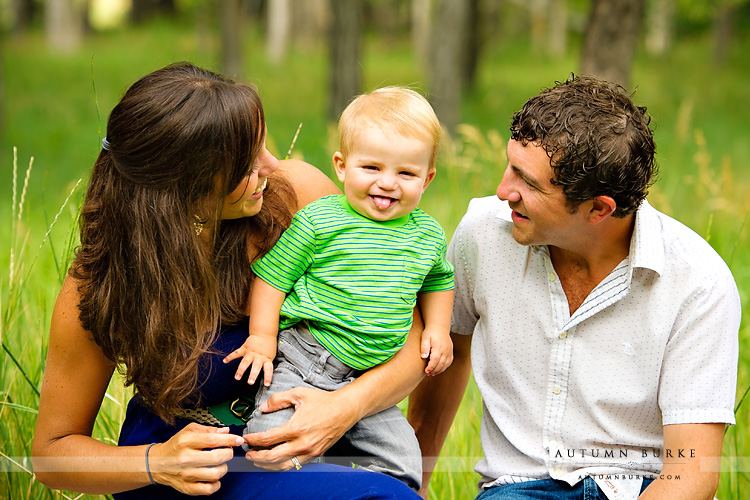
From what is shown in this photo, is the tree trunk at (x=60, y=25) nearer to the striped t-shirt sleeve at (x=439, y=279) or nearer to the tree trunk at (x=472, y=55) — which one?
the tree trunk at (x=472, y=55)

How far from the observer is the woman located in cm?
199

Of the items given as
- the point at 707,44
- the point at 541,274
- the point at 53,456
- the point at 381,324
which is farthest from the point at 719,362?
the point at 707,44

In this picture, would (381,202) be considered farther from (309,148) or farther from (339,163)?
(309,148)

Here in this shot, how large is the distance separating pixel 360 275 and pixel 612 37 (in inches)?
222

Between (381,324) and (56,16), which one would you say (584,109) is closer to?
(381,324)

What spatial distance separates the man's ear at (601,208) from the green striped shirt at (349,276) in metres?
0.45

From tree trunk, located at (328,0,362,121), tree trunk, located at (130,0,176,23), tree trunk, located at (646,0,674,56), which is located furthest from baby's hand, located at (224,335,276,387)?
tree trunk, located at (130,0,176,23)

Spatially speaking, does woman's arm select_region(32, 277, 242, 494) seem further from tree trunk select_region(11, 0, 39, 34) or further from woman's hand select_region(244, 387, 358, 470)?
tree trunk select_region(11, 0, 39, 34)

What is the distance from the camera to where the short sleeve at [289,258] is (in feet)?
7.22

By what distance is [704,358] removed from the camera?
2.18 meters

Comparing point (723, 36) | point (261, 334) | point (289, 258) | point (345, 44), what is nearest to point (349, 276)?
point (289, 258)

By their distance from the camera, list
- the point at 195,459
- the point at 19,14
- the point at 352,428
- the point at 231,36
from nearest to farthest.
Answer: the point at 195,459 → the point at 352,428 → the point at 231,36 → the point at 19,14

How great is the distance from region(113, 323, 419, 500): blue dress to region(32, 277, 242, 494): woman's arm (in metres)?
0.08

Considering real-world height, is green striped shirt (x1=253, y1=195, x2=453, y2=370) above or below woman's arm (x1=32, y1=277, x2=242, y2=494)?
above
